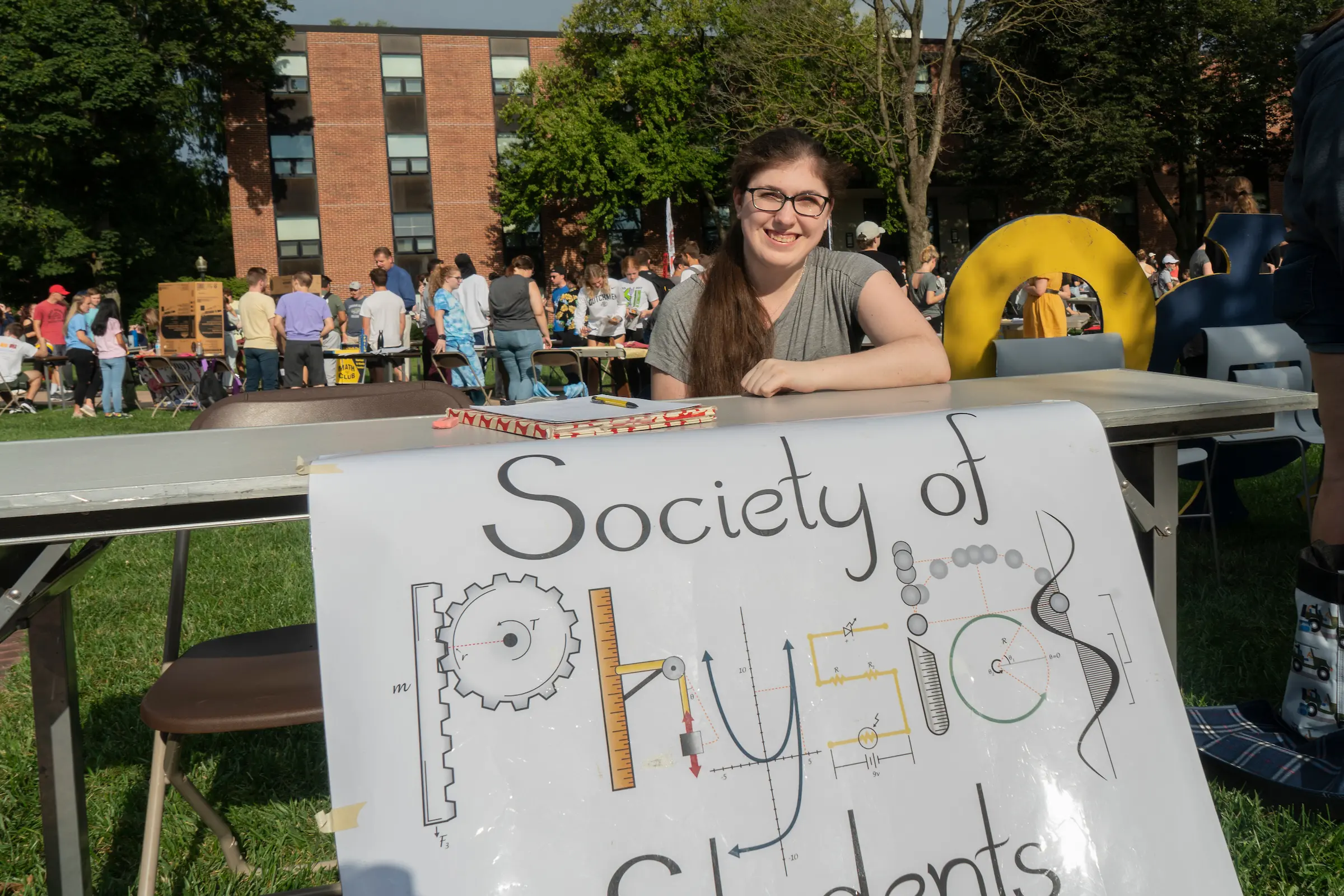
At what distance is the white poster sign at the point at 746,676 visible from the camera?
1.20m

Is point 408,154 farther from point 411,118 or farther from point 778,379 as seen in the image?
point 778,379

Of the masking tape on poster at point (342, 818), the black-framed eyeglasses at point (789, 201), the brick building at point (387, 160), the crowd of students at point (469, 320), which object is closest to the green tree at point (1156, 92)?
the brick building at point (387, 160)

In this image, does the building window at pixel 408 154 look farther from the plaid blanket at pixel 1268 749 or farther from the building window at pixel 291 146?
the plaid blanket at pixel 1268 749

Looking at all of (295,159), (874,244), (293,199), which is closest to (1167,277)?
(874,244)

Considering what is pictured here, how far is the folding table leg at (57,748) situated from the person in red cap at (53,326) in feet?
58.8

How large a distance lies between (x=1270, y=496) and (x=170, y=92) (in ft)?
115

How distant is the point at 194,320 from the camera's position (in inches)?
582

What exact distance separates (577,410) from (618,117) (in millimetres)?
37164

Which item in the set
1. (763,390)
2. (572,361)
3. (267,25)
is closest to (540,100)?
(267,25)

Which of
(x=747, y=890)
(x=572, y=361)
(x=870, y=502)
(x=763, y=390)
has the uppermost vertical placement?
(x=572, y=361)

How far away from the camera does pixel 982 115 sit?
36062mm

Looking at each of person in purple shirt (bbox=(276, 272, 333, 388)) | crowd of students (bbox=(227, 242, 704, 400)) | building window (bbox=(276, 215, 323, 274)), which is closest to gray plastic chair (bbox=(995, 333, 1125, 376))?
crowd of students (bbox=(227, 242, 704, 400))

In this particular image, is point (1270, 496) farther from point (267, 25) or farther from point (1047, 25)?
point (267, 25)

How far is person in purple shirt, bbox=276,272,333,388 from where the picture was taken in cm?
1205
